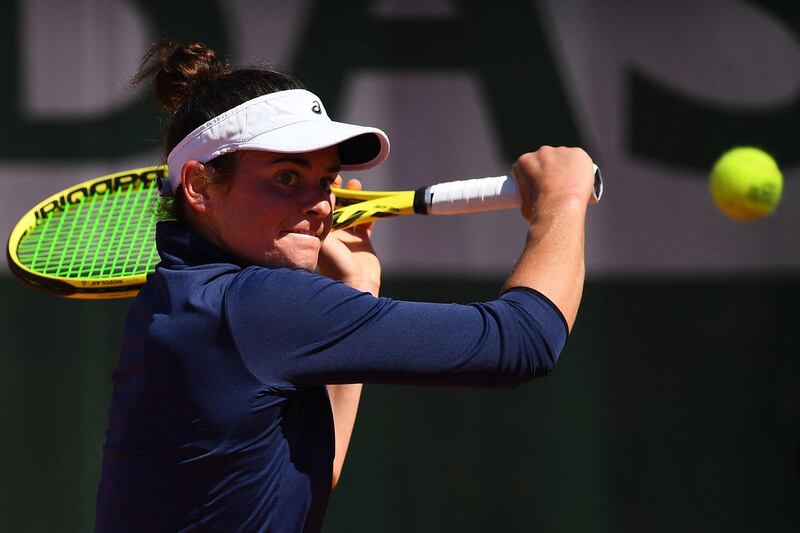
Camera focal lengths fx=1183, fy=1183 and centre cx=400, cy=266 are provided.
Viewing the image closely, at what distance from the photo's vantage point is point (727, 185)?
9.75ft

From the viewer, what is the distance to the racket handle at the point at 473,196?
6.49 ft

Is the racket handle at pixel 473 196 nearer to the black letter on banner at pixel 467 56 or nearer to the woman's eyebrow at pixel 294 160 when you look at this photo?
the woman's eyebrow at pixel 294 160

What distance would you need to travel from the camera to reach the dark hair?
69.2 inches

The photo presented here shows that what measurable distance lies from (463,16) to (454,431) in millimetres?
1371

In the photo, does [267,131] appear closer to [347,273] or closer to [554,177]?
[554,177]

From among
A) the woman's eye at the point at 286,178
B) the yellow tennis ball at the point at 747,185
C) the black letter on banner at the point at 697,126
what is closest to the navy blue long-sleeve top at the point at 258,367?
the woman's eye at the point at 286,178

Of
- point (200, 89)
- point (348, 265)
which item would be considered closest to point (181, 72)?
point (200, 89)

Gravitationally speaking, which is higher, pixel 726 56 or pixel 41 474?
pixel 726 56

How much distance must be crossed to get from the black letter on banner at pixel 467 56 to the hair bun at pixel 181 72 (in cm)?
196

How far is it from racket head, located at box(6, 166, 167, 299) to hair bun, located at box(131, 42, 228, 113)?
0.30 metres

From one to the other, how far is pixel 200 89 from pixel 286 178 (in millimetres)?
221

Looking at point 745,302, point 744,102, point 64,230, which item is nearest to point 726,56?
point 744,102

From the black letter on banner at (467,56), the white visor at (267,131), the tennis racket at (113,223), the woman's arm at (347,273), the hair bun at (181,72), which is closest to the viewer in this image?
the white visor at (267,131)

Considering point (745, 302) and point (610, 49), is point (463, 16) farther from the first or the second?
point (745, 302)
